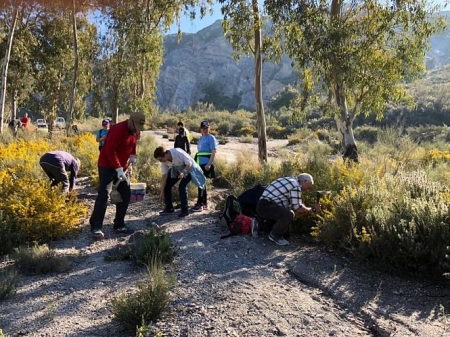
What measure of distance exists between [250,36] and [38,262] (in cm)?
889

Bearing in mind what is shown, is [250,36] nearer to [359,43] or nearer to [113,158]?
[359,43]

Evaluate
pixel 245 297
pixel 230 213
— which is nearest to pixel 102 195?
pixel 230 213

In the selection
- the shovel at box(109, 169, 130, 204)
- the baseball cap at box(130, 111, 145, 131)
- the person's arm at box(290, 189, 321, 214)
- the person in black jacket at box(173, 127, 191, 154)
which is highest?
the baseball cap at box(130, 111, 145, 131)

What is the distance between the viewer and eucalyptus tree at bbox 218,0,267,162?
11.0 meters

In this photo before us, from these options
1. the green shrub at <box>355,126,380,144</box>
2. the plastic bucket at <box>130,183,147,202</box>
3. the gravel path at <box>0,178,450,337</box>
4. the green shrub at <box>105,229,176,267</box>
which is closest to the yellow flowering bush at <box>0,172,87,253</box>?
the gravel path at <box>0,178,450,337</box>

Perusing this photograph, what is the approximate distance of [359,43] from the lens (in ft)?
31.6

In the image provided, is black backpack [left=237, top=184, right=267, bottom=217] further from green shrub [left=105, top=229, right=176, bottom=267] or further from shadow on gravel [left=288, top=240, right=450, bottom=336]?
green shrub [left=105, top=229, right=176, bottom=267]

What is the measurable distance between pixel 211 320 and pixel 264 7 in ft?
28.6

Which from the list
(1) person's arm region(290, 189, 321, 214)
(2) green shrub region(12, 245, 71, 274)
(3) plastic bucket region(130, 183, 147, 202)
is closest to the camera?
(2) green shrub region(12, 245, 71, 274)

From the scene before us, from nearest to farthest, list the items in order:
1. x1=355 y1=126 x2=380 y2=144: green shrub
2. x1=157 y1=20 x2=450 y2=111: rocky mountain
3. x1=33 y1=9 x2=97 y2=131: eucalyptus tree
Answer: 1. x1=33 y1=9 x2=97 y2=131: eucalyptus tree
2. x1=355 y1=126 x2=380 y2=144: green shrub
3. x1=157 y1=20 x2=450 y2=111: rocky mountain

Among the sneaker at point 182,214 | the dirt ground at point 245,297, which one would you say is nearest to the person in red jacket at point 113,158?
the dirt ground at point 245,297

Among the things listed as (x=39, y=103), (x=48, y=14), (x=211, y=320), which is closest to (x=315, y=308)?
(x=211, y=320)

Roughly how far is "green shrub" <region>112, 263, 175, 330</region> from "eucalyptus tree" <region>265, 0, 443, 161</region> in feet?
23.2

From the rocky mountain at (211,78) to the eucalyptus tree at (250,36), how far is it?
295 feet
